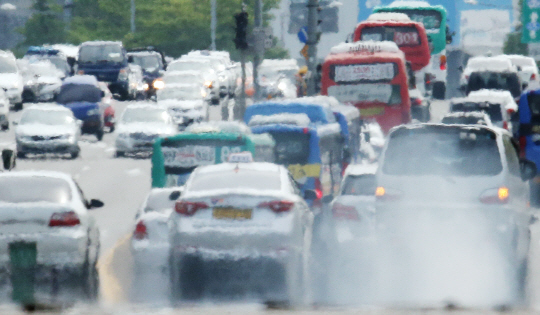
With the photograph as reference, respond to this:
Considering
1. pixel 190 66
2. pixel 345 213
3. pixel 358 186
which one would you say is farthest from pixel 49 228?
pixel 190 66

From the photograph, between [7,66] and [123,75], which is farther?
[123,75]

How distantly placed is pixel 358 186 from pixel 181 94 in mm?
28901

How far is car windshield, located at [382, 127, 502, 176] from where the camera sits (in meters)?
14.5

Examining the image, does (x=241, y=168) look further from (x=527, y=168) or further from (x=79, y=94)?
(x=79, y=94)

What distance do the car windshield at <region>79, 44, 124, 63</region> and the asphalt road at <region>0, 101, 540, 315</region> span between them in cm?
936

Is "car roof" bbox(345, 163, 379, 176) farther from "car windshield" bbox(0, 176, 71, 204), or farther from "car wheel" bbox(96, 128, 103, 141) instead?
"car wheel" bbox(96, 128, 103, 141)

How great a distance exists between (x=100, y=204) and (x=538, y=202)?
11.6 m

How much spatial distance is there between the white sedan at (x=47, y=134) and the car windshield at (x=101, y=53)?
51.4 feet

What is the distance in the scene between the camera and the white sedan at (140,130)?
119 ft

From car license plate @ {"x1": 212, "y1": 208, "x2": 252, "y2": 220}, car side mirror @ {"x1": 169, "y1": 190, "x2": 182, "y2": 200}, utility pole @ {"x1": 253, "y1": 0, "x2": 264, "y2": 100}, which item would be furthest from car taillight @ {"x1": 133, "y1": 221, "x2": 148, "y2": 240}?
utility pole @ {"x1": 253, "y1": 0, "x2": 264, "y2": 100}

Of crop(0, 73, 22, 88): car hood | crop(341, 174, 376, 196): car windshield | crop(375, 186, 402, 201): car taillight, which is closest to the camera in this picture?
crop(375, 186, 402, 201): car taillight

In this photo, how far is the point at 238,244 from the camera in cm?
1416

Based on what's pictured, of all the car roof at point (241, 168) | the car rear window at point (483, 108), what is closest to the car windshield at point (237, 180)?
the car roof at point (241, 168)

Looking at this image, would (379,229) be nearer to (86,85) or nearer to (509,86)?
(86,85)
